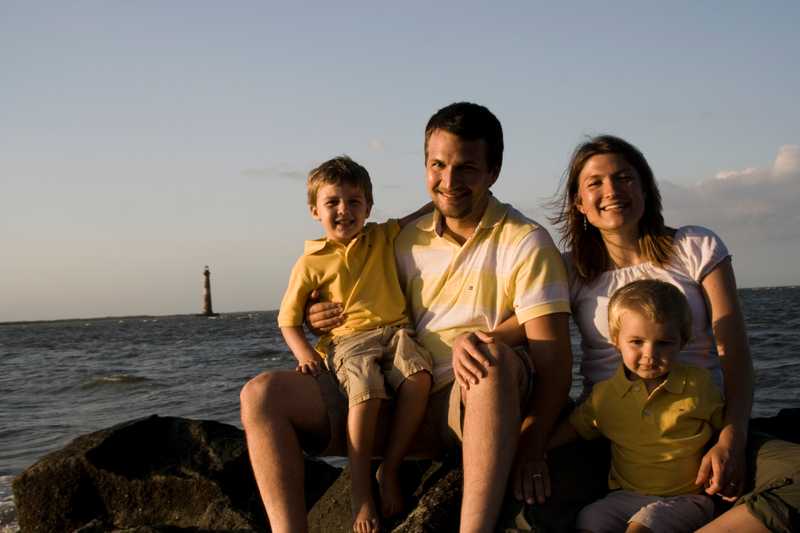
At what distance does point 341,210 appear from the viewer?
3941mm

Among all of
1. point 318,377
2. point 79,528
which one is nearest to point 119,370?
point 79,528

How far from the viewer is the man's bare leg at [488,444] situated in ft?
10.2

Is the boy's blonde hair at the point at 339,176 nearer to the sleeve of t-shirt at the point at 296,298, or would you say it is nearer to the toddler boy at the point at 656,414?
the sleeve of t-shirt at the point at 296,298

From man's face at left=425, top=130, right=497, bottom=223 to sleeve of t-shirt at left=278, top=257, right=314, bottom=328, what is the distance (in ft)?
2.31

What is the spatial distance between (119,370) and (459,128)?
15.5 m

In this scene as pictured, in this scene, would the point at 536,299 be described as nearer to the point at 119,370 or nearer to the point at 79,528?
the point at 79,528

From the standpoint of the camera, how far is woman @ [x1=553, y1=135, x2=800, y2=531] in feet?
11.6

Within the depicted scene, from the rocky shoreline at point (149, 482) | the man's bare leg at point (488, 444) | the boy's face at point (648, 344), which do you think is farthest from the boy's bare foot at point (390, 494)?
the boy's face at point (648, 344)

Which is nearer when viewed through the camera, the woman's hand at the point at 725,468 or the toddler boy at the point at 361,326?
the woman's hand at the point at 725,468

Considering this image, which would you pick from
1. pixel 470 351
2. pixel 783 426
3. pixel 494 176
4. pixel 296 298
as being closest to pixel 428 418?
pixel 470 351

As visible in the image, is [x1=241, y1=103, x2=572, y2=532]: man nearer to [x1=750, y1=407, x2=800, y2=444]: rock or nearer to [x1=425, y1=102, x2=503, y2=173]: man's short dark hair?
[x1=425, y1=102, x2=503, y2=173]: man's short dark hair

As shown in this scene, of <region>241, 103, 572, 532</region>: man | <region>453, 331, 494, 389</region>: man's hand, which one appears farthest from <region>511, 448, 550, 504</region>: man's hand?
<region>453, 331, 494, 389</region>: man's hand

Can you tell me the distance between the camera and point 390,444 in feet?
11.7

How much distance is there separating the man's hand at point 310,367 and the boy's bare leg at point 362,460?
0.86ft
